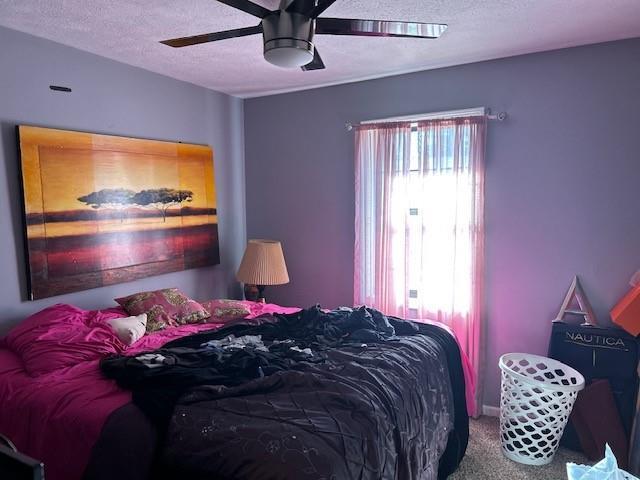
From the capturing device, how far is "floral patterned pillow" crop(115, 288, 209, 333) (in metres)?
2.63

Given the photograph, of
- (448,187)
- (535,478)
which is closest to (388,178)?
(448,187)

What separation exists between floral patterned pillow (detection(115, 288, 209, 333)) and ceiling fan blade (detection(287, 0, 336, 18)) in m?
1.94

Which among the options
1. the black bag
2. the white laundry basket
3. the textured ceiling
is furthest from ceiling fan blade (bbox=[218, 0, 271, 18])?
the black bag

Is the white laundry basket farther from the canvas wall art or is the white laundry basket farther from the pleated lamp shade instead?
the canvas wall art

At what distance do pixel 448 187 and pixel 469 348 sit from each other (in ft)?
3.75

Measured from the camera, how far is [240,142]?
3.91 metres

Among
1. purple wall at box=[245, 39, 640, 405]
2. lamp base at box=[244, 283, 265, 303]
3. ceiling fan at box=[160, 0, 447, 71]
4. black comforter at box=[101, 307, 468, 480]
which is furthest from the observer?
lamp base at box=[244, 283, 265, 303]

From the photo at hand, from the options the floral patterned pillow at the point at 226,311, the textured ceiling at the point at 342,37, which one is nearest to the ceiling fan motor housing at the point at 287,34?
the textured ceiling at the point at 342,37

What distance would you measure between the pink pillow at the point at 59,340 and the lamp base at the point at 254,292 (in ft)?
4.49

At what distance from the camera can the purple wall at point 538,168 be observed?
8.45 feet

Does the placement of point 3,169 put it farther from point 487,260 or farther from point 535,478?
point 535,478

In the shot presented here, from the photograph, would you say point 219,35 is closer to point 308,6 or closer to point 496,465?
point 308,6

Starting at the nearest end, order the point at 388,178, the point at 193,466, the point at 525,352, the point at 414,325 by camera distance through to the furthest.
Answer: the point at 193,466
the point at 414,325
the point at 525,352
the point at 388,178

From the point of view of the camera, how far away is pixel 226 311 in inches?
112
